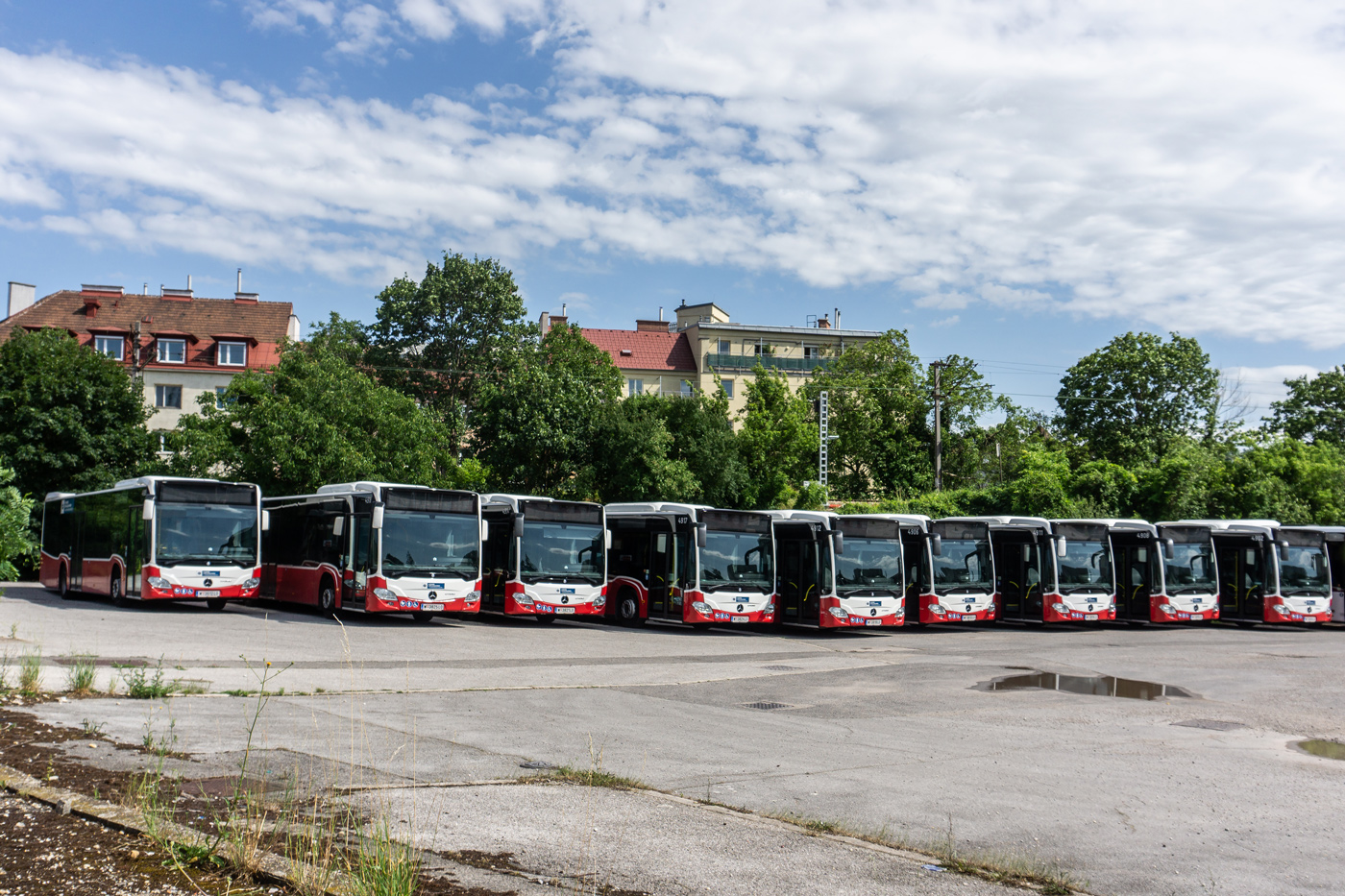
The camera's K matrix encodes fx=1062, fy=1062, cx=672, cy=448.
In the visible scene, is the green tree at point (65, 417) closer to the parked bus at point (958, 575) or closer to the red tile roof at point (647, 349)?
the parked bus at point (958, 575)

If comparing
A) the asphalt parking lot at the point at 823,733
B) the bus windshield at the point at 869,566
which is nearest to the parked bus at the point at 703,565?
the bus windshield at the point at 869,566

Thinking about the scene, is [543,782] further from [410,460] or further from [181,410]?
[181,410]

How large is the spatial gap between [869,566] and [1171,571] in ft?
31.1

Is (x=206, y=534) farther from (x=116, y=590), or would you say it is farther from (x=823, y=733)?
(x=823, y=733)

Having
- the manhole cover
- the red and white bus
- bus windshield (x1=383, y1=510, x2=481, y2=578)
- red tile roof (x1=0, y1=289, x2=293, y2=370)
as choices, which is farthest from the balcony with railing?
the manhole cover

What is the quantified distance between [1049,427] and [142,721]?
67654mm

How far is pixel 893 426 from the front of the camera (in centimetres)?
6806

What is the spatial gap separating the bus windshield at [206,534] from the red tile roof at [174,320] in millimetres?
43672

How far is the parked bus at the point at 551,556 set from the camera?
79.1ft

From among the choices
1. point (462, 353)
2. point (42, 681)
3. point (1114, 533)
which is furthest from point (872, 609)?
point (462, 353)

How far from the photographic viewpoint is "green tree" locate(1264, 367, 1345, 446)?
6844 centimetres

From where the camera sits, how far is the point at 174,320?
224ft

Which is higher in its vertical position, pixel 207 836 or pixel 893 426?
pixel 893 426

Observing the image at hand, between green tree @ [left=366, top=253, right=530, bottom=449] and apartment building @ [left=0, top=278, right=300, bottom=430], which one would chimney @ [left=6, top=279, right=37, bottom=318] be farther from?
green tree @ [left=366, top=253, right=530, bottom=449]
